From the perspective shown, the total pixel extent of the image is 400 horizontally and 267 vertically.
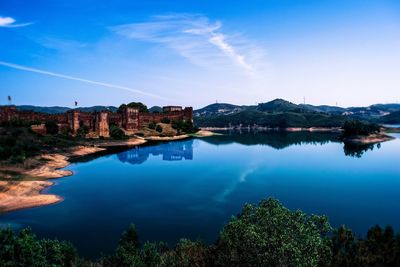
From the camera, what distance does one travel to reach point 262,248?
17.5 metres

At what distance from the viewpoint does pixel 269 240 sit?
17359 mm

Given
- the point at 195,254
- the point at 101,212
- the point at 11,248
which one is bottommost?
the point at 101,212

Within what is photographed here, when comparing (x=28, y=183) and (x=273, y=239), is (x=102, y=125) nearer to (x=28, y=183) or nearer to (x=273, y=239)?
(x=28, y=183)

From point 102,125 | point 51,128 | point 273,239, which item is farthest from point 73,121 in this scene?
point 273,239

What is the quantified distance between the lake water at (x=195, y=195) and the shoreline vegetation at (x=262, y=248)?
10.8 m

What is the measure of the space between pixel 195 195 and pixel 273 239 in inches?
1480

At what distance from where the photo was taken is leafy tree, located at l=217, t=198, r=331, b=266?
1689cm

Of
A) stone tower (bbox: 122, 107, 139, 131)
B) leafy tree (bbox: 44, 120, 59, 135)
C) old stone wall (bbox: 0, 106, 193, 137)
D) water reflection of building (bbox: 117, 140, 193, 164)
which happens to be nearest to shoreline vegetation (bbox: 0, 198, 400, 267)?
water reflection of building (bbox: 117, 140, 193, 164)

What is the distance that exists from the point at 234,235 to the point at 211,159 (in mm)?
79944

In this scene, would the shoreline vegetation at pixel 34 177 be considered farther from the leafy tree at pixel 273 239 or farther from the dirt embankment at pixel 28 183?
the leafy tree at pixel 273 239

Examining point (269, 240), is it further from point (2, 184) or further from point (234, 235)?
point (2, 184)

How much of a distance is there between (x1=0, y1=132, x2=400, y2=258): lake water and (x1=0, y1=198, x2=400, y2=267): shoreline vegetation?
10.8m

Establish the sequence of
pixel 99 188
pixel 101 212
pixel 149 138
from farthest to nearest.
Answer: pixel 149 138 < pixel 99 188 < pixel 101 212

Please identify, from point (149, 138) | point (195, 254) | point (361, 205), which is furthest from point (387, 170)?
point (149, 138)
